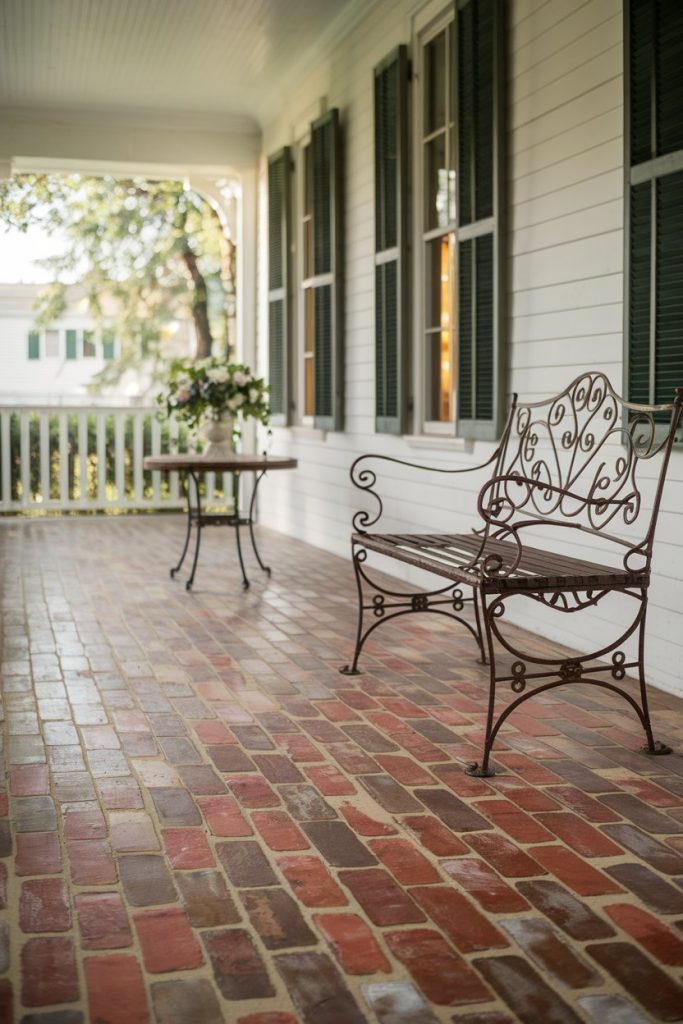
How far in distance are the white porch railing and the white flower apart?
339 cm

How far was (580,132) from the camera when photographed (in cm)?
459

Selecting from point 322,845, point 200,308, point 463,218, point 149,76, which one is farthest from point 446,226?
point 200,308

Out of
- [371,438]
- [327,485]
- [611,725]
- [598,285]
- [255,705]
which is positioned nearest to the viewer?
[611,725]

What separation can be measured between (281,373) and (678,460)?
18.5 ft

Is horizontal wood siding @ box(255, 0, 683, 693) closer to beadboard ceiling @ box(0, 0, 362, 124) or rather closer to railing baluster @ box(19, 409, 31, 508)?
beadboard ceiling @ box(0, 0, 362, 124)

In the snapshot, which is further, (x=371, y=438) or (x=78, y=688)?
(x=371, y=438)

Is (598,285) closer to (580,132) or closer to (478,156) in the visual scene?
(580,132)

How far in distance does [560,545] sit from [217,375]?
2637 mm

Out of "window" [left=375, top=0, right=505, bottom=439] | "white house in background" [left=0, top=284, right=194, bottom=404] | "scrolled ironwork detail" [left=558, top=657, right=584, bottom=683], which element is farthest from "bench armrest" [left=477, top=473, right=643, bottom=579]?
"white house in background" [left=0, top=284, right=194, bottom=404]

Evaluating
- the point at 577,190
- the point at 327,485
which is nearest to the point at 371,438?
the point at 327,485

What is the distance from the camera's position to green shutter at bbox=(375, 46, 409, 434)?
6.46 meters

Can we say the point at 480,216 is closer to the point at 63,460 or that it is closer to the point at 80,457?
the point at 80,457

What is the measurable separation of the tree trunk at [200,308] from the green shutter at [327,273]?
7.29 m

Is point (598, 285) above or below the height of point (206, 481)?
above
